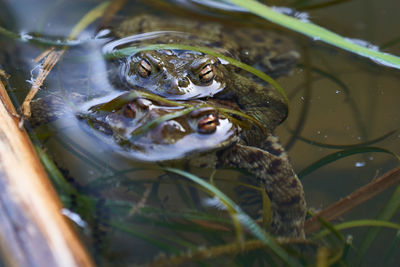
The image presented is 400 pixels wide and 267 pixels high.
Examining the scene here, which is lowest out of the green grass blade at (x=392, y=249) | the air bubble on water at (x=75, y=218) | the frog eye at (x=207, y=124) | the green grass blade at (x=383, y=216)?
the green grass blade at (x=392, y=249)

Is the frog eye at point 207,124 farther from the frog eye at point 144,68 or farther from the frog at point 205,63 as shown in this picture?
the frog eye at point 144,68

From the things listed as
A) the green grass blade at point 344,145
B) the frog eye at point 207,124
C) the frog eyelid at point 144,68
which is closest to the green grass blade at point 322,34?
the green grass blade at point 344,145

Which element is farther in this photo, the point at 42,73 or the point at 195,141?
the point at 42,73

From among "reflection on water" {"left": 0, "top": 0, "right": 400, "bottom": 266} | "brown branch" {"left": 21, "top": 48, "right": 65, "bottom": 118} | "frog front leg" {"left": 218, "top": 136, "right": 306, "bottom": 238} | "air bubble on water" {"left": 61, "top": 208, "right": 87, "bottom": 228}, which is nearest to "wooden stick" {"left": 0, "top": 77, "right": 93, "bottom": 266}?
"air bubble on water" {"left": 61, "top": 208, "right": 87, "bottom": 228}

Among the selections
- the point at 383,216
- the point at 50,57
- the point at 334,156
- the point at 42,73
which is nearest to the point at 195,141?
the point at 334,156

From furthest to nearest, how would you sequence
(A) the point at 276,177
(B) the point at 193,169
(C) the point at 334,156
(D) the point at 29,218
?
(C) the point at 334,156, (A) the point at 276,177, (B) the point at 193,169, (D) the point at 29,218

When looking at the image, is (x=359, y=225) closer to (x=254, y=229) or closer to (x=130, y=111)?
(x=254, y=229)
